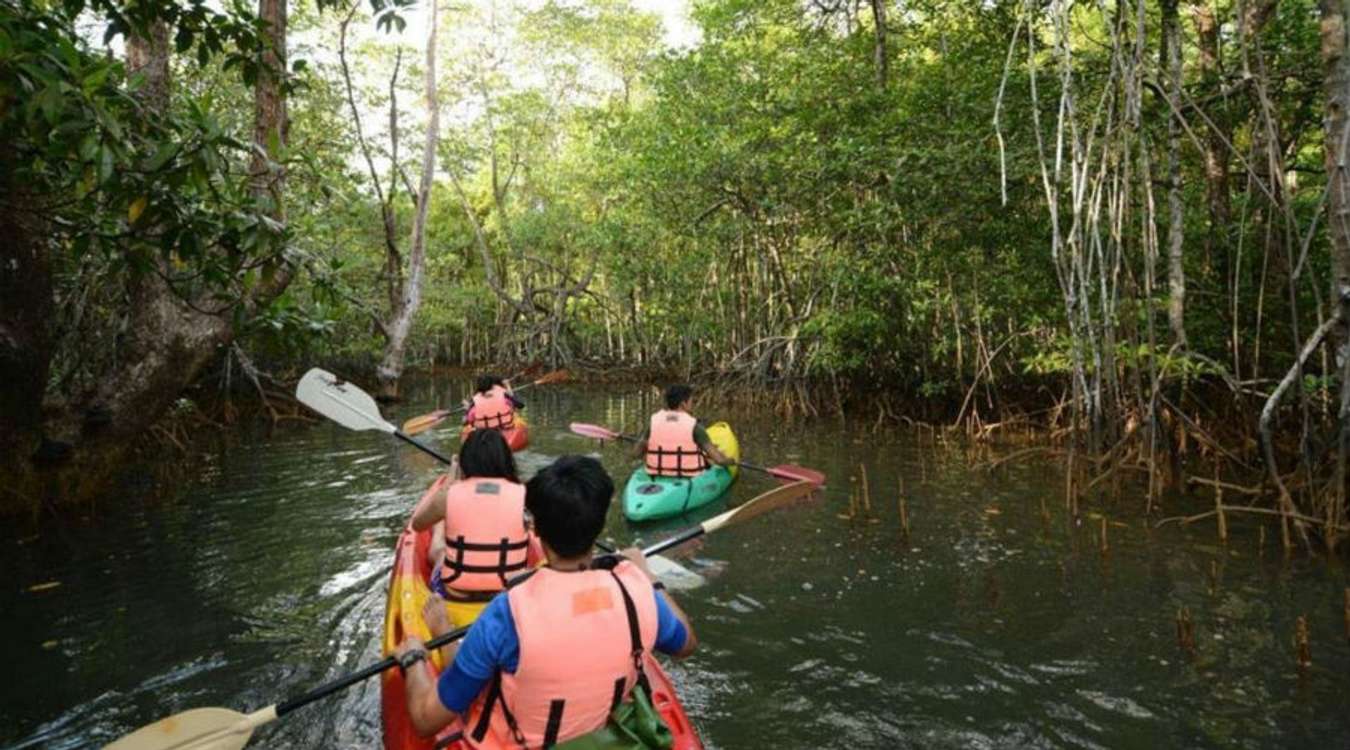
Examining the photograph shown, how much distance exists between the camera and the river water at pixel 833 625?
3189 mm

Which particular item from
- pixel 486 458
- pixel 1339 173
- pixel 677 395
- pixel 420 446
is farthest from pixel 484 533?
pixel 1339 173

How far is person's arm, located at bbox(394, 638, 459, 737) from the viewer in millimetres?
1973

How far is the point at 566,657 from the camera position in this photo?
6.25 feet

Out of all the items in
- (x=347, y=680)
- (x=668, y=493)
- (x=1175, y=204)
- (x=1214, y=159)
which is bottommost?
(x=668, y=493)

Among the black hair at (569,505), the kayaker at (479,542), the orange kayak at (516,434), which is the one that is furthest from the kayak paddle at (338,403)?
the black hair at (569,505)

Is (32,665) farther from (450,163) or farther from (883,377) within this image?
(450,163)

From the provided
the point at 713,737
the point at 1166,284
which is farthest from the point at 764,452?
the point at 713,737

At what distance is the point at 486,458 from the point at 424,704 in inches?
68.8

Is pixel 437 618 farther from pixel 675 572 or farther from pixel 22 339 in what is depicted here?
pixel 22 339

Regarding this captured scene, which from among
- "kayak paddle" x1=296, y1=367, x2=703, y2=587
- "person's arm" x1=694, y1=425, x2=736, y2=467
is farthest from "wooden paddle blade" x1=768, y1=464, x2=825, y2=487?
"kayak paddle" x1=296, y1=367, x2=703, y2=587

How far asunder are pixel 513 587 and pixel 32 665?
3.33 metres

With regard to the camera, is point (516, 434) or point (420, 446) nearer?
point (420, 446)

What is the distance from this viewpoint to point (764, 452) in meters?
9.66

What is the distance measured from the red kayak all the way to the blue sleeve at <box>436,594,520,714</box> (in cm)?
29
